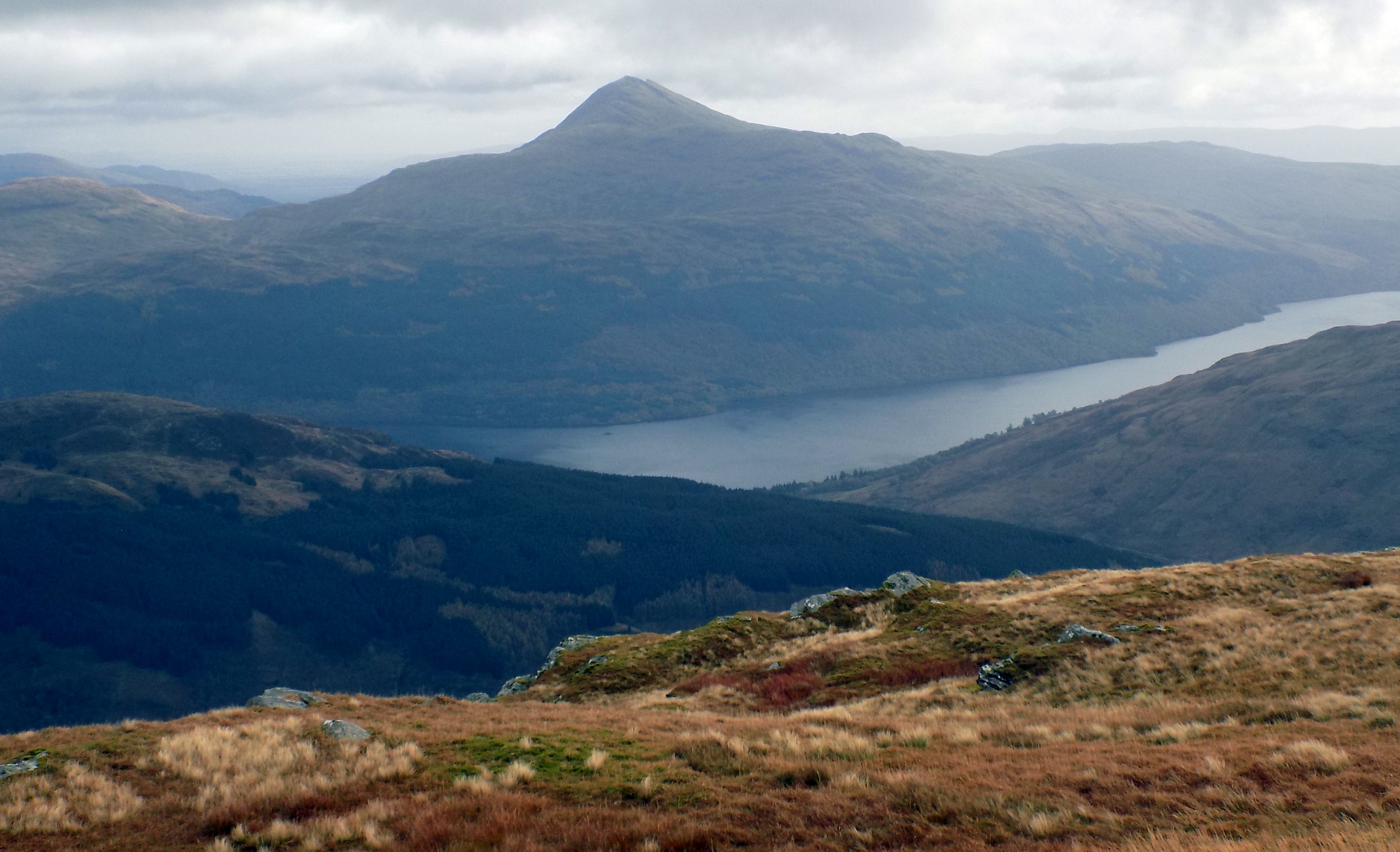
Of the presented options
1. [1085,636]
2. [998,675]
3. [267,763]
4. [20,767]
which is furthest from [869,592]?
[20,767]

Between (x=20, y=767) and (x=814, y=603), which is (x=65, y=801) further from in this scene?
(x=814, y=603)

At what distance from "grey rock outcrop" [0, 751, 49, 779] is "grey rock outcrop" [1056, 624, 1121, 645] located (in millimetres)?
30224

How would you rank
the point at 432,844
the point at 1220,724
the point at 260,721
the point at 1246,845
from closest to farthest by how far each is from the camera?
the point at 1246,845
the point at 432,844
the point at 1220,724
the point at 260,721

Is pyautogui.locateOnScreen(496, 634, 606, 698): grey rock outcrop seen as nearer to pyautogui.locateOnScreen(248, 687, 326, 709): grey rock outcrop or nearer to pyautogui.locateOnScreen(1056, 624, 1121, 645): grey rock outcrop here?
pyautogui.locateOnScreen(248, 687, 326, 709): grey rock outcrop

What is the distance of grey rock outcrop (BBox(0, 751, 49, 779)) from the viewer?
2169 centimetres

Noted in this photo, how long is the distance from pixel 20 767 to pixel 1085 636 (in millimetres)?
31445

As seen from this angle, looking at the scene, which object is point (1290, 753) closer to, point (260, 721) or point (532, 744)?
point (532, 744)

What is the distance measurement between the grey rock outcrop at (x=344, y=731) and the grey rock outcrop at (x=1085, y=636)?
23173 millimetres

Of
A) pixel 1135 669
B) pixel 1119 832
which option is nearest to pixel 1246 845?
pixel 1119 832

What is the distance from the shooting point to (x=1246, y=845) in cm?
1460

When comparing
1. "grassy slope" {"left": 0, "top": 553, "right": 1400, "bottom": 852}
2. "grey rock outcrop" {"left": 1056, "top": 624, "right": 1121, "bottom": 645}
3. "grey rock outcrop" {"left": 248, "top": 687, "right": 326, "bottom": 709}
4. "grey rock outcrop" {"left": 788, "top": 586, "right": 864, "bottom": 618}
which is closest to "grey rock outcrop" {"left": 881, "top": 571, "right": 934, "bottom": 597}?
"grey rock outcrop" {"left": 788, "top": 586, "right": 864, "bottom": 618}

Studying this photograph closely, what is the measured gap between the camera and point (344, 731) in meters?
25.5

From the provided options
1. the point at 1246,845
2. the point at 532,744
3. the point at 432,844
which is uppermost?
the point at 1246,845

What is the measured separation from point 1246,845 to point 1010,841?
11.1ft
